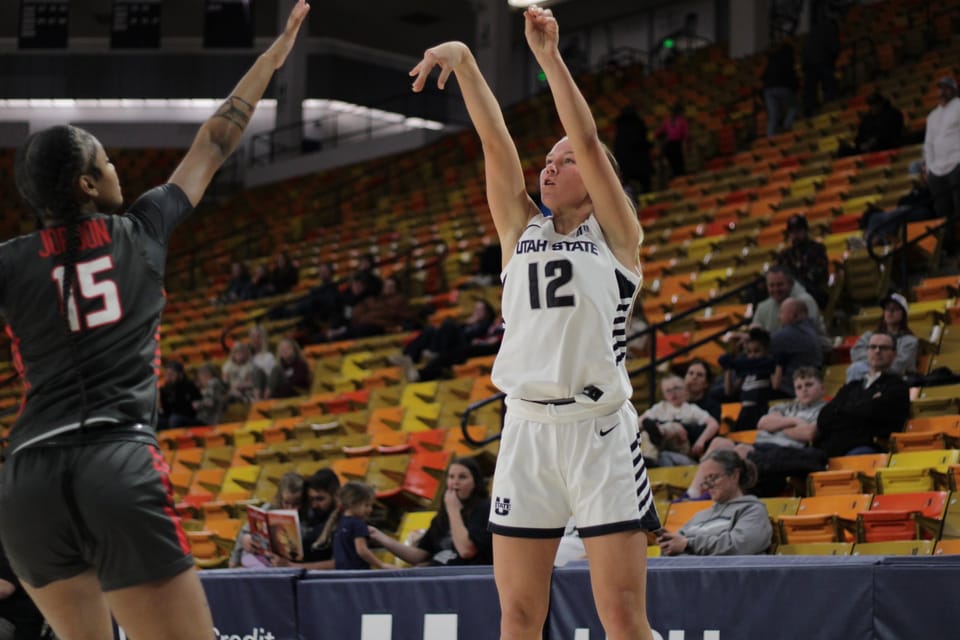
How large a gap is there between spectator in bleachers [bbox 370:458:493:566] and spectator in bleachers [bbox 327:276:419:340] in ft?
22.0

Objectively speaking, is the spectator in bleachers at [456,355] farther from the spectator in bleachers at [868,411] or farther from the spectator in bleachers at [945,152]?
the spectator in bleachers at [868,411]

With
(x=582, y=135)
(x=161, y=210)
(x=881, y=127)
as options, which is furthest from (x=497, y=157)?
(x=881, y=127)

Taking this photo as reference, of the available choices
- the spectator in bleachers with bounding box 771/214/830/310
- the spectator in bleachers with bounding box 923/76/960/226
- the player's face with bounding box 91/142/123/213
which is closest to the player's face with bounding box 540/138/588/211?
the player's face with bounding box 91/142/123/213

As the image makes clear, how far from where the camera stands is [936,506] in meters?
6.27

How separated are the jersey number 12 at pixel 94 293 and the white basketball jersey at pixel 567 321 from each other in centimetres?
124

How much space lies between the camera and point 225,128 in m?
3.30

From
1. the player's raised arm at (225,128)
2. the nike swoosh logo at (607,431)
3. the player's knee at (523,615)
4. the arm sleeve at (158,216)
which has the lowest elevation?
the player's knee at (523,615)

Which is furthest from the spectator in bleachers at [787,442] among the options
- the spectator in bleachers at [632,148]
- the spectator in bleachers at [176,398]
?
the spectator in bleachers at [632,148]

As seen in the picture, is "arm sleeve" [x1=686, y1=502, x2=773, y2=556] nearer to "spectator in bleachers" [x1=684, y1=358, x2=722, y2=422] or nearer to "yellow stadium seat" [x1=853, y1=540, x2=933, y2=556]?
"yellow stadium seat" [x1=853, y1=540, x2=933, y2=556]

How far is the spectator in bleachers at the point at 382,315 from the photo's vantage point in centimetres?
1409

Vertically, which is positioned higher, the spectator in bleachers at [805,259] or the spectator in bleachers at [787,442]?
the spectator in bleachers at [805,259]

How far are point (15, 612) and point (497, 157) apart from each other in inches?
152

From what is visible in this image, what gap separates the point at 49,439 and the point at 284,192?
21698mm

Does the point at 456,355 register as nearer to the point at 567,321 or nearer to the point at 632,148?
the point at 632,148
